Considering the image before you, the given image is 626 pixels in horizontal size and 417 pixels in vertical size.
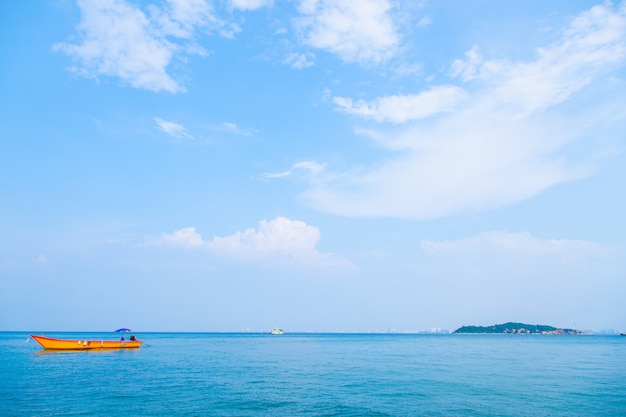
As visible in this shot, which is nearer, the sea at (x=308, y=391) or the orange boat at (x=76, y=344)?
the sea at (x=308, y=391)

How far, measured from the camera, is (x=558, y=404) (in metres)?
28.3

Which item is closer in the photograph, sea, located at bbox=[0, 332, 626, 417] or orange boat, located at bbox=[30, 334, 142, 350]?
sea, located at bbox=[0, 332, 626, 417]

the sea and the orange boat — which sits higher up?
the orange boat

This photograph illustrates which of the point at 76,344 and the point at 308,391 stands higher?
the point at 76,344

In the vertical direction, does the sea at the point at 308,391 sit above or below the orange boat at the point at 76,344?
below

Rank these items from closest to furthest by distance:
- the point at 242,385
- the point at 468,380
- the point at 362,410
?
1. the point at 362,410
2. the point at 242,385
3. the point at 468,380

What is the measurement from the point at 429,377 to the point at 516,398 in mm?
11617

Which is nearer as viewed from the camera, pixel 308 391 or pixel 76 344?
pixel 308 391

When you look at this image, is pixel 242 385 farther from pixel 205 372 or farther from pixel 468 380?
pixel 468 380

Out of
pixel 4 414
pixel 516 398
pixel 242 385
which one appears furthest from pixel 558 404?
pixel 4 414

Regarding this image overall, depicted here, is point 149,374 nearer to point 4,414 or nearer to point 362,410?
point 4,414

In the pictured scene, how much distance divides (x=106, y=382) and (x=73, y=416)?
14571 mm

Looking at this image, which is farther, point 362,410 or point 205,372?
point 205,372

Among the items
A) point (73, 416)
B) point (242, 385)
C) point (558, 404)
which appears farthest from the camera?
point (242, 385)
